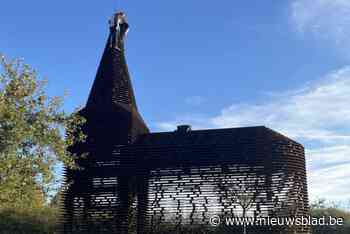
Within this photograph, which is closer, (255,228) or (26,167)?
(26,167)

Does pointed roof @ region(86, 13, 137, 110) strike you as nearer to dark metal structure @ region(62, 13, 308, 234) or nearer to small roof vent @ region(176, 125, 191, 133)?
dark metal structure @ region(62, 13, 308, 234)

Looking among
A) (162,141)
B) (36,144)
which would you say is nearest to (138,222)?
(162,141)

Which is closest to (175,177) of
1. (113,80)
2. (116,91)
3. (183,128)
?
(183,128)

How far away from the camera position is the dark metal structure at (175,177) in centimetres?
2442

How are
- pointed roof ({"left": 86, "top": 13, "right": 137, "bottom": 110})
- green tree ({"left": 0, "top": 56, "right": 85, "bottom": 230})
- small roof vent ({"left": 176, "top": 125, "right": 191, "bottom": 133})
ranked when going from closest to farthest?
green tree ({"left": 0, "top": 56, "right": 85, "bottom": 230}) → small roof vent ({"left": 176, "top": 125, "right": 191, "bottom": 133}) → pointed roof ({"left": 86, "top": 13, "right": 137, "bottom": 110})

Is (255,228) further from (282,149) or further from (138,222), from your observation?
(138,222)

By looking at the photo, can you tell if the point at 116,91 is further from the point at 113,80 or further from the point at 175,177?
the point at 175,177

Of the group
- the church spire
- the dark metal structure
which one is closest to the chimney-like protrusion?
the church spire

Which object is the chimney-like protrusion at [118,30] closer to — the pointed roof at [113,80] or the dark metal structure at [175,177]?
the pointed roof at [113,80]

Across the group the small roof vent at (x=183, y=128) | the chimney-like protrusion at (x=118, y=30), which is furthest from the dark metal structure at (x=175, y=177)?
the chimney-like protrusion at (x=118, y=30)

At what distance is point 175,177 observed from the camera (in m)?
25.6

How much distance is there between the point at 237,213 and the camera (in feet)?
80.4

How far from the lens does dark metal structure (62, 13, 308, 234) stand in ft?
80.1

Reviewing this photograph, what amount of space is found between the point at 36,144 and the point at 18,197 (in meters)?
2.41
